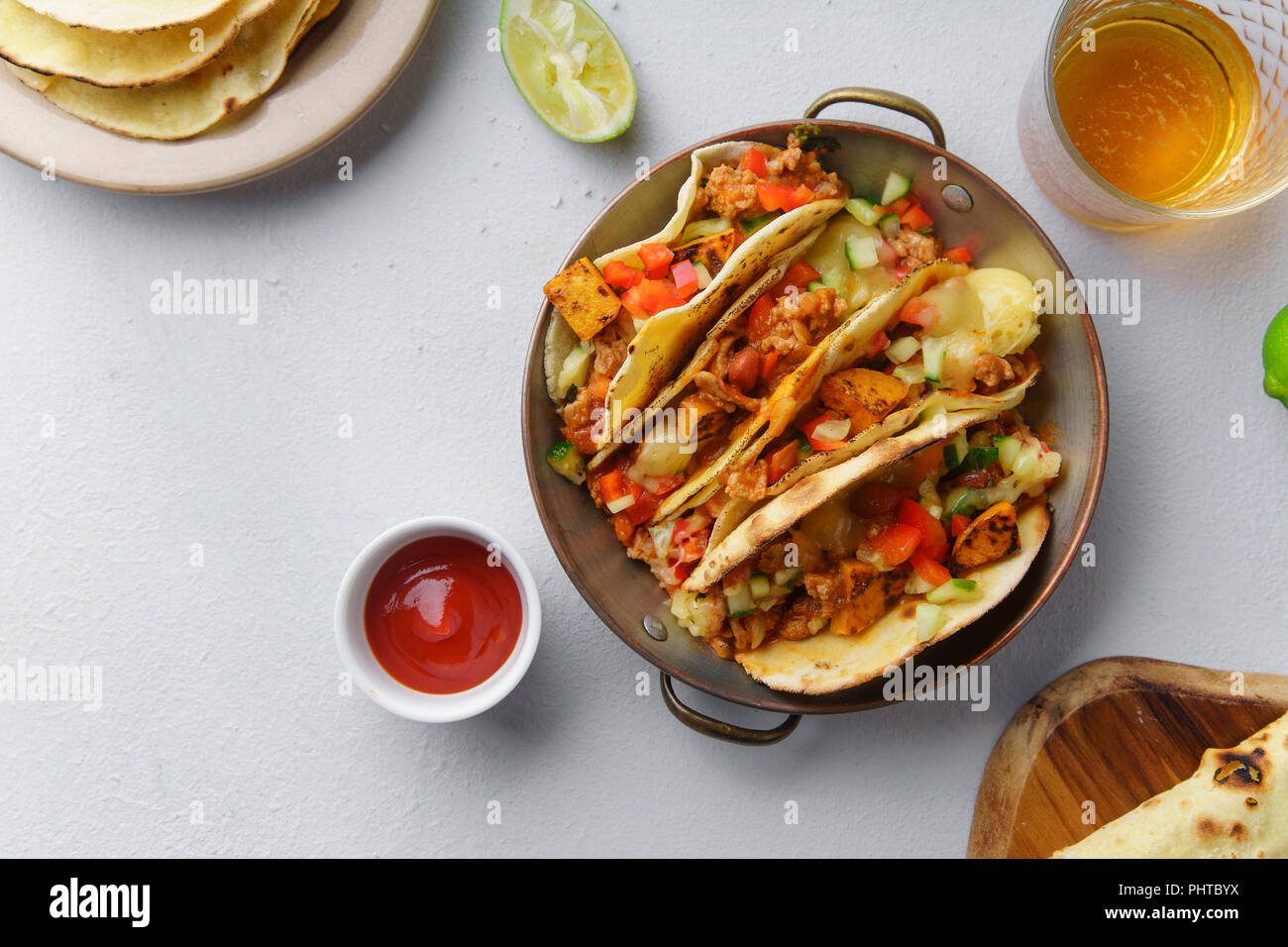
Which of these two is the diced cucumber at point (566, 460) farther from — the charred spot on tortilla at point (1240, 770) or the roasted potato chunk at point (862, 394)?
the charred spot on tortilla at point (1240, 770)

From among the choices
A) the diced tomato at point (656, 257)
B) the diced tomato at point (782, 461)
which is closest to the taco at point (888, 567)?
the diced tomato at point (782, 461)

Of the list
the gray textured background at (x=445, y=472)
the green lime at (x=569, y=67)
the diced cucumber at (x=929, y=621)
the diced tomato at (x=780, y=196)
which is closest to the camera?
the diced cucumber at (x=929, y=621)

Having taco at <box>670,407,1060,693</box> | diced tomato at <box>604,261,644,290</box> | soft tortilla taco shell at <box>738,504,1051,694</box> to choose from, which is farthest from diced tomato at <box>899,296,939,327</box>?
diced tomato at <box>604,261,644,290</box>

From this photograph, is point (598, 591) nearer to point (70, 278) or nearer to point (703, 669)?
point (703, 669)

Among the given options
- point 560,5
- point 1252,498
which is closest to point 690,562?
point 560,5

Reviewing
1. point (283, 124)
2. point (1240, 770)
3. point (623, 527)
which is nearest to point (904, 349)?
point (623, 527)

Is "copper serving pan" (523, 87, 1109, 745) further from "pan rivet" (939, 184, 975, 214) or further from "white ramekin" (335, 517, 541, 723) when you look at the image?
"white ramekin" (335, 517, 541, 723)

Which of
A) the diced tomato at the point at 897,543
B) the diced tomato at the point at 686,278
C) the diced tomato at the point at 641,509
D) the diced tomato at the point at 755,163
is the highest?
the diced tomato at the point at 755,163

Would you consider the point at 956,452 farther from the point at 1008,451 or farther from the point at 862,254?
the point at 862,254
